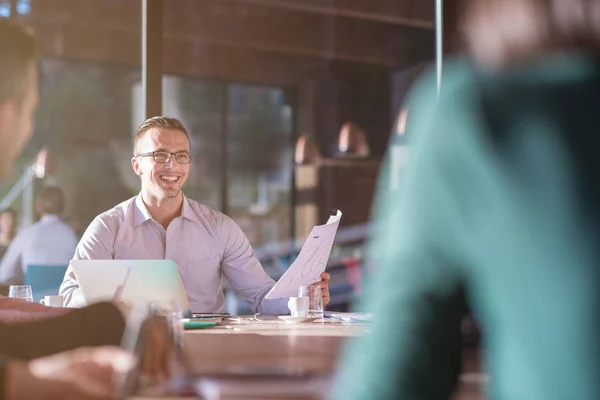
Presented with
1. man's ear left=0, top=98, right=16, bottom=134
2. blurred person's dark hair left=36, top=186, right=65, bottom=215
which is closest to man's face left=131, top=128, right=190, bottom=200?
man's ear left=0, top=98, right=16, bottom=134

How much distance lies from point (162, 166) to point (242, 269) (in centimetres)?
63

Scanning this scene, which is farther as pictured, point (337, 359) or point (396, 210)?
point (337, 359)

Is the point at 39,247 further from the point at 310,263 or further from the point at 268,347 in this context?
the point at 268,347

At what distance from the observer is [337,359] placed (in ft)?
5.43

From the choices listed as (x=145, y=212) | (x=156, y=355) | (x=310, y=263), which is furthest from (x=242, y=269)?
(x=156, y=355)

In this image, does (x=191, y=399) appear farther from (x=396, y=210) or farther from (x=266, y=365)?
(x=396, y=210)

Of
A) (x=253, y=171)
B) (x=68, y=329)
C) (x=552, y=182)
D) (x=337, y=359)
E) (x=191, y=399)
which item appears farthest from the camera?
(x=253, y=171)

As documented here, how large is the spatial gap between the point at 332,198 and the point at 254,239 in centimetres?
152

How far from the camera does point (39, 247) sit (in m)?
6.16

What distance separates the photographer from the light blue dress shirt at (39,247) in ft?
19.8

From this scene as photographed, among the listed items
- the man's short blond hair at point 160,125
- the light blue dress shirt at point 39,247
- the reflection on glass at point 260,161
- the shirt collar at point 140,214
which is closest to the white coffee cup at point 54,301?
the shirt collar at point 140,214

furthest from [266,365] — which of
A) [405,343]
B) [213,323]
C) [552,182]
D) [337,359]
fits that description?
[213,323]

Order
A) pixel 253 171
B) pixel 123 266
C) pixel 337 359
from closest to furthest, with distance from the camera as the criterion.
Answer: pixel 337 359 → pixel 123 266 → pixel 253 171

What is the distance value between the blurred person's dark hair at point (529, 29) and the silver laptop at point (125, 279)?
1.84 metres
